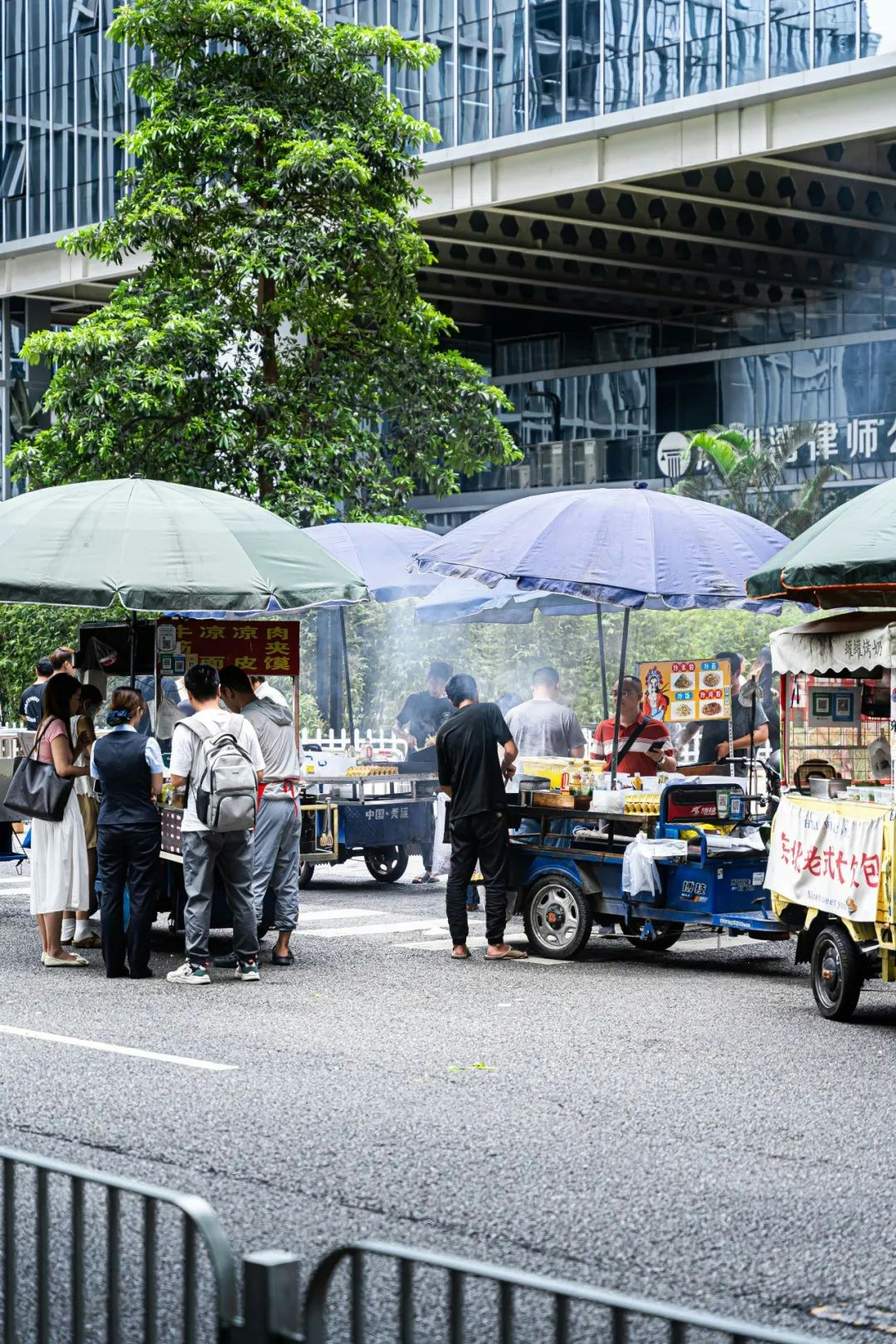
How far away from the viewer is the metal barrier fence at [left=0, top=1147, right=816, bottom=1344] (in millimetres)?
2768

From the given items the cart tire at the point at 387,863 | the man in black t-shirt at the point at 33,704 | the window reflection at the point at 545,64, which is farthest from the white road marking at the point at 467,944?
the window reflection at the point at 545,64

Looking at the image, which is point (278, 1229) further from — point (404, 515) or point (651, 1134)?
point (404, 515)

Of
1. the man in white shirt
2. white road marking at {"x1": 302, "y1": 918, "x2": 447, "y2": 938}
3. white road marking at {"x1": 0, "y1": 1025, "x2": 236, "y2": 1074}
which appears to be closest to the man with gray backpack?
the man in white shirt

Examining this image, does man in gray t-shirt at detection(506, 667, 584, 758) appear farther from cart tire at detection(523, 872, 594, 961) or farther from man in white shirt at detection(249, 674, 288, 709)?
man in white shirt at detection(249, 674, 288, 709)

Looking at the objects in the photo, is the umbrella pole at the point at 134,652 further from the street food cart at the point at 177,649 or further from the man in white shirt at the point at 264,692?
the man in white shirt at the point at 264,692

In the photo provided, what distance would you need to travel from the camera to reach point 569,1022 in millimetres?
9820

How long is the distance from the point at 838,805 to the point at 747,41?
23.0 metres

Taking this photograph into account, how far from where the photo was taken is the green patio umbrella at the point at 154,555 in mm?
12188

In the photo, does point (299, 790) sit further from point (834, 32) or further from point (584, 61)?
point (584, 61)

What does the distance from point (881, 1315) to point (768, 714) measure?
13.6 m

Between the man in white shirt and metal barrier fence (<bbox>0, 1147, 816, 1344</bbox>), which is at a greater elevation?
the man in white shirt

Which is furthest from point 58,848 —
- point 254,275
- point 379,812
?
point 254,275

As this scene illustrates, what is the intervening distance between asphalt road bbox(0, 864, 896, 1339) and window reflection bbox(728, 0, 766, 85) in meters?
21.4

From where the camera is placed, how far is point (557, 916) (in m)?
12.4
